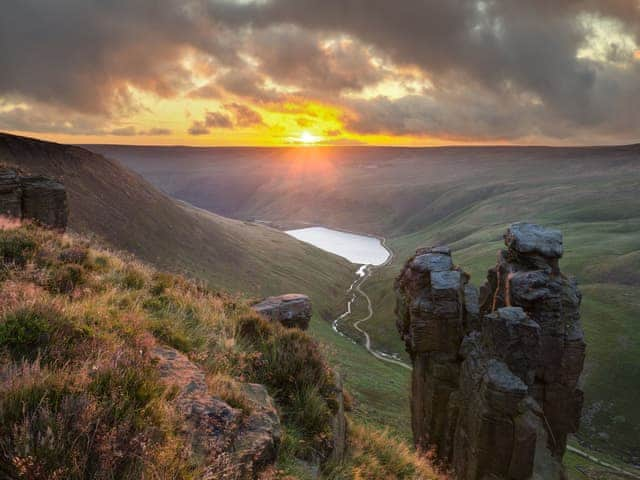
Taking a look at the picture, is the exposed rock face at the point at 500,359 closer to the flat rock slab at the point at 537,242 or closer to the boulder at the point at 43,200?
the flat rock slab at the point at 537,242

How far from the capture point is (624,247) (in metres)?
115

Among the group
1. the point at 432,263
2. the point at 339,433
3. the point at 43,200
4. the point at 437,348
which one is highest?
the point at 43,200

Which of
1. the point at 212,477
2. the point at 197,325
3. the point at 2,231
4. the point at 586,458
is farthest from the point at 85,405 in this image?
the point at 586,458

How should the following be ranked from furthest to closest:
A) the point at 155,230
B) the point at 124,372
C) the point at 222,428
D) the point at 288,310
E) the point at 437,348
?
the point at 155,230, the point at 437,348, the point at 288,310, the point at 222,428, the point at 124,372

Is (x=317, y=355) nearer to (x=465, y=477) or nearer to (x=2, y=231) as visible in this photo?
(x=2, y=231)

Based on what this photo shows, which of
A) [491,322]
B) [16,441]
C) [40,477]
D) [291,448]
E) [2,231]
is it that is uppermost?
[2,231]

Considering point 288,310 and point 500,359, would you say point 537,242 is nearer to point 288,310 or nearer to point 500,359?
point 500,359

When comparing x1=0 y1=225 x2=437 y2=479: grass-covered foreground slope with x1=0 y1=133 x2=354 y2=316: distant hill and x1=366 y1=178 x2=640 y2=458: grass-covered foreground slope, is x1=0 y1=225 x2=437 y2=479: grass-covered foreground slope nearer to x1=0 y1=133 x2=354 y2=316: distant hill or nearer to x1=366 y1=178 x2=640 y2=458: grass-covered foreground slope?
x1=0 y1=133 x2=354 y2=316: distant hill

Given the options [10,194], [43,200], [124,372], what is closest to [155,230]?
[43,200]

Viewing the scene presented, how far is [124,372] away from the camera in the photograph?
6.04 meters

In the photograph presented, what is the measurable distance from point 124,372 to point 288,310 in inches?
385

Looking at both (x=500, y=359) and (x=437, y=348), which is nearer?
(x=500, y=359)

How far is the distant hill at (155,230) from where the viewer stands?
75.7m

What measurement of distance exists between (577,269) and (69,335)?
384 feet
